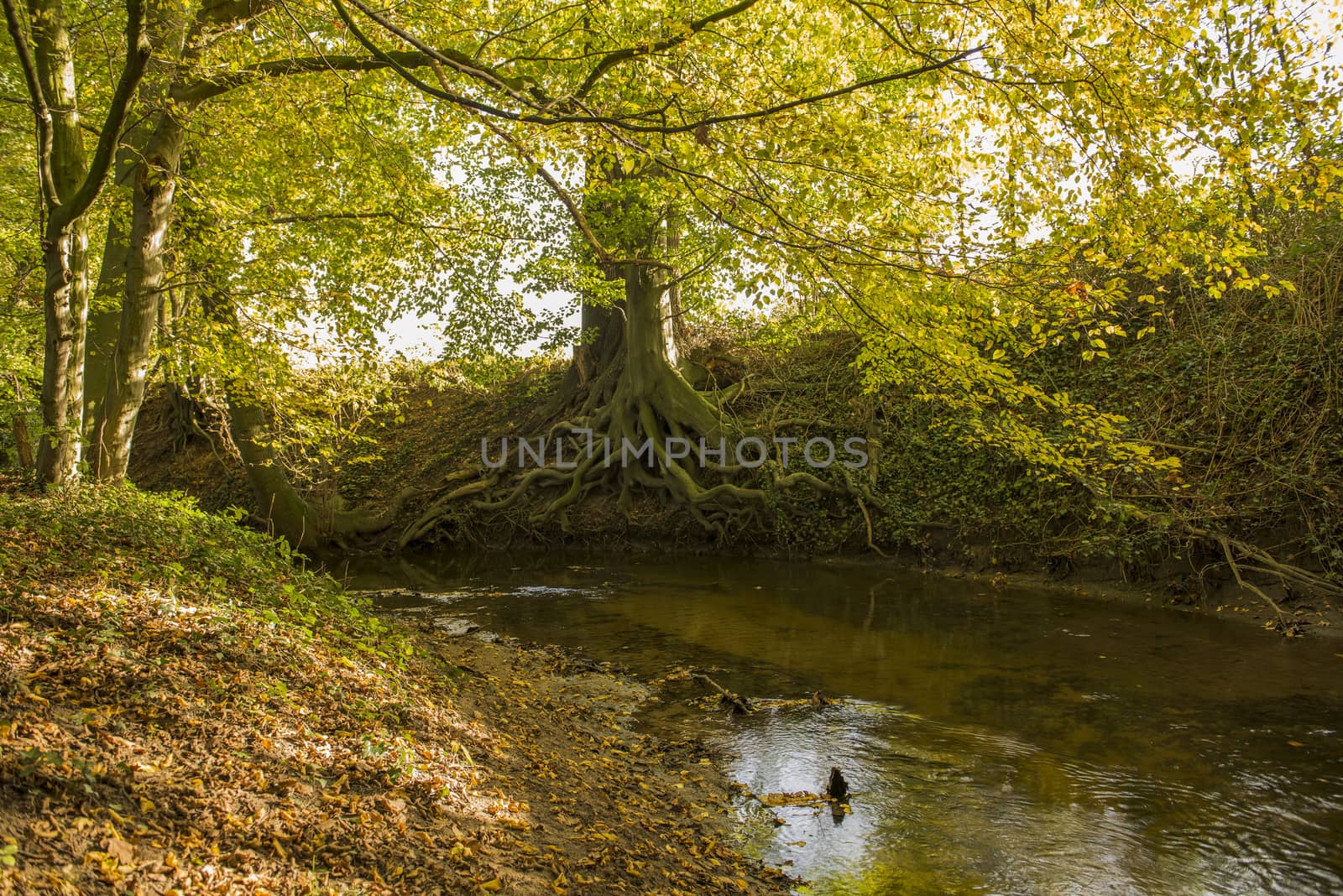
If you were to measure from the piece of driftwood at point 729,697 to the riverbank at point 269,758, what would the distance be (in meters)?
1.16

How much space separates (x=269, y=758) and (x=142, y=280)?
23.5ft

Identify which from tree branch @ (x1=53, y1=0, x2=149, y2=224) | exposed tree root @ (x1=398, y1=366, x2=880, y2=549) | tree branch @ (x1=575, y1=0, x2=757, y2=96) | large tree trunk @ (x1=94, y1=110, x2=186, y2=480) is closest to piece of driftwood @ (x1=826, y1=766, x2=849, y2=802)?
tree branch @ (x1=575, y1=0, x2=757, y2=96)

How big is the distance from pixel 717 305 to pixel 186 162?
11635 mm

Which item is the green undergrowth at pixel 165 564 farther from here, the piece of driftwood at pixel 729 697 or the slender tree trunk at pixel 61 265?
the piece of driftwood at pixel 729 697

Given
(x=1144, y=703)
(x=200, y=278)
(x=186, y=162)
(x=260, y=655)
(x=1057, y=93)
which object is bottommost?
(x=1144, y=703)

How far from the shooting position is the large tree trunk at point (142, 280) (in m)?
9.03

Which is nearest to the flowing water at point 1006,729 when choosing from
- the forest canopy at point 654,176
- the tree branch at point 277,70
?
the forest canopy at point 654,176

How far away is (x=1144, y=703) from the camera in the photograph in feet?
25.4

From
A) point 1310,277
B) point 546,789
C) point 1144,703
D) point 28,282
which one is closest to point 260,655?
point 546,789

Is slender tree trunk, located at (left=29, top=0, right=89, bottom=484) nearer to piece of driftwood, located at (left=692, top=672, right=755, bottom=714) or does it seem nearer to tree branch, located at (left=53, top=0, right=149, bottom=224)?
tree branch, located at (left=53, top=0, right=149, bottom=224)

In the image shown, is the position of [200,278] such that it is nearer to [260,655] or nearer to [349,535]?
[260,655]

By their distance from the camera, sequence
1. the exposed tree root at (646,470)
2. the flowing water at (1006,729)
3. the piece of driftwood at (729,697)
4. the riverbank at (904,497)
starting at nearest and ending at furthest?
1. the flowing water at (1006,729)
2. the piece of driftwood at (729,697)
3. the riverbank at (904,497)
4. the exposed tree root at (646,470)

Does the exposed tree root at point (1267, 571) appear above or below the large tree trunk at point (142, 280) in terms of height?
below

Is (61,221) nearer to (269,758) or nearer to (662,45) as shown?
(662,45)
